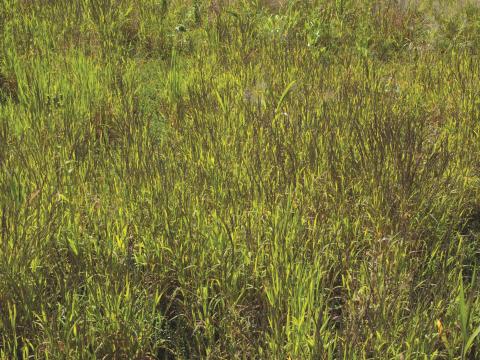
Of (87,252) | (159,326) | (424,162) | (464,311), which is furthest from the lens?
(424,162)

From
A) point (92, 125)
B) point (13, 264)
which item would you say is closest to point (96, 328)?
point (13, 264)

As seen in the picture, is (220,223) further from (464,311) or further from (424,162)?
(424,162)

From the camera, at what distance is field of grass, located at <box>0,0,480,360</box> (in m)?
1.92

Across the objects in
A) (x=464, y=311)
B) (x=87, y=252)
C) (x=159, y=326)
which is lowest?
(x=159, y=326)

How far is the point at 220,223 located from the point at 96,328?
2.05ft

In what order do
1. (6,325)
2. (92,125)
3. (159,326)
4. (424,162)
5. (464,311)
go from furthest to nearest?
(92,125) → (424,162) → (159,326) → (6,325) → (464,311)

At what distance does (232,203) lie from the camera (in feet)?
7.82

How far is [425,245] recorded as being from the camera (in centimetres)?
238

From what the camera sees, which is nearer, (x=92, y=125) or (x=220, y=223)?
(x=220, y=223)

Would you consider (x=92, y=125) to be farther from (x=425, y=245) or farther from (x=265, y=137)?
(x=425, y=245)

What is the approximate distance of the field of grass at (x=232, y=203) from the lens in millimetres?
1918

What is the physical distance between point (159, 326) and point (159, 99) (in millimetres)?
2031

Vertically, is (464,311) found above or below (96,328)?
above

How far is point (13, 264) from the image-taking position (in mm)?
2008
